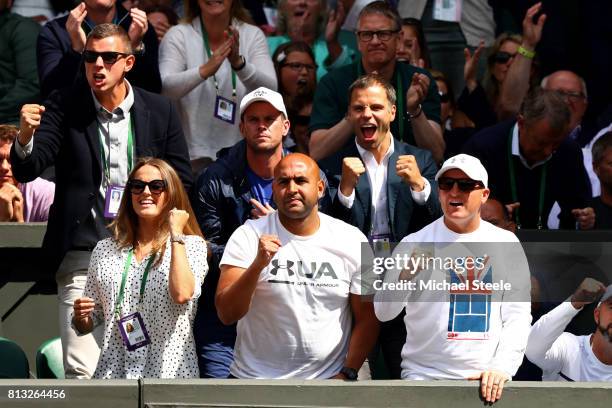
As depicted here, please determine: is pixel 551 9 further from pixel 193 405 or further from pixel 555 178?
pixel 193 405

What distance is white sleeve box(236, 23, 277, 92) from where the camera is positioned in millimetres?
10008

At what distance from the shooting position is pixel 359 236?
7.91m

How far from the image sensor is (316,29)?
11.5 metres

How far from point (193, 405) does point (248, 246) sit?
0.90 m

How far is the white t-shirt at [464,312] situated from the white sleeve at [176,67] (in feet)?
8.42

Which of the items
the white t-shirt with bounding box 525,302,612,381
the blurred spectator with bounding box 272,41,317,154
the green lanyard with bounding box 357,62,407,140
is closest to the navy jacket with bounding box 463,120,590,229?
the green lanyard with bounding box 357,62,407,140

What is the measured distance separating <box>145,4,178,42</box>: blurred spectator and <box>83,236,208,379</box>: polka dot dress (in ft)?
11.0

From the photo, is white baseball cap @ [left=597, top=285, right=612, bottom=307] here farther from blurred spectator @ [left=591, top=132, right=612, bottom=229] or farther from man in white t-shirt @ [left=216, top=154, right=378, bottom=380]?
man in white t-shirt @ [left=216, top=154, right=378, bottom=380]

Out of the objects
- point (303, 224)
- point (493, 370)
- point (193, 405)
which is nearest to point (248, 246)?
point (303, 224)

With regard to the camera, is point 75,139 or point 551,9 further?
point 551,9

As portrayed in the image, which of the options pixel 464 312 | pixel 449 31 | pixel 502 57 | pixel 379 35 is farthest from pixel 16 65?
pixel 464 312

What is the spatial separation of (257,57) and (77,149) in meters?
2.14

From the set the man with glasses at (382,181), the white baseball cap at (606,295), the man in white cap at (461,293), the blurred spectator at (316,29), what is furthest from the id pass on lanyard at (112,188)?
the blurred spectator at (316,29)

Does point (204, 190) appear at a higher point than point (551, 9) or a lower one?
lower
